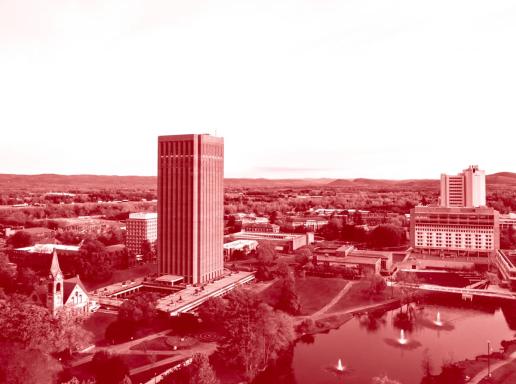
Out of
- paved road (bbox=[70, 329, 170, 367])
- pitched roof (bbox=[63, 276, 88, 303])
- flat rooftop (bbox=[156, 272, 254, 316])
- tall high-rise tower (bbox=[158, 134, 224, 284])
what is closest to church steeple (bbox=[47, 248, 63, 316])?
pitched roof (bbox=[63, 276, 88, 303])

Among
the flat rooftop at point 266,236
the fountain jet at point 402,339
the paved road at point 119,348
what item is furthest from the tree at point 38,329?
the flat rooftop at point 266,236

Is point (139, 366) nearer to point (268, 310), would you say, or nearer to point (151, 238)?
point (268, 310)

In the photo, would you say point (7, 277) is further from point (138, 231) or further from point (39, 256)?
point (138, 231)

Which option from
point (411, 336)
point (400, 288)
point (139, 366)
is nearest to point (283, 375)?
point (139, 366)

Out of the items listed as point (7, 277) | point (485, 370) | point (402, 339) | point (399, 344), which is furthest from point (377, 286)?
point (7, 277)

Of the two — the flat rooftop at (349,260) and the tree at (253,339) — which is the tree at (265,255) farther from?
Answer: the tree at (253,339)

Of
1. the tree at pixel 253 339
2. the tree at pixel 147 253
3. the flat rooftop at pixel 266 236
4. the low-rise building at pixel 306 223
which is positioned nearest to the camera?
the tree at pixel 253 339
